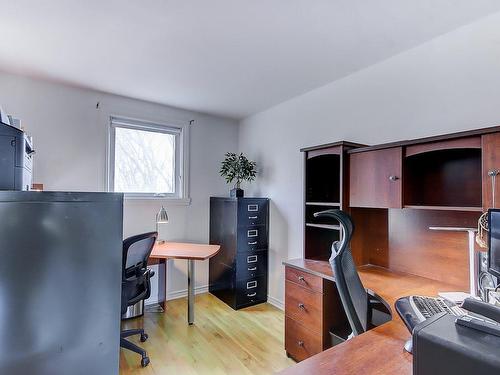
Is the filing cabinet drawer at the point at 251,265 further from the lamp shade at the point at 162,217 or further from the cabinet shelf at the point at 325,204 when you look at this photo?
the cabinet shelf at the point at 325,204

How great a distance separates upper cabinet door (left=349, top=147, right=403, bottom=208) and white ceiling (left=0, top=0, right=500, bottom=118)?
0.83 metres

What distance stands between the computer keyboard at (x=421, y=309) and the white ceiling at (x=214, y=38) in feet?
5.36

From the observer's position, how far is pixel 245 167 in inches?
134

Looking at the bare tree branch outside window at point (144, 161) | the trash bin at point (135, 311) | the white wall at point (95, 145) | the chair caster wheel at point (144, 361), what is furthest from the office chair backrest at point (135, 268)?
the bare tree branch outside window at point (144, 161)

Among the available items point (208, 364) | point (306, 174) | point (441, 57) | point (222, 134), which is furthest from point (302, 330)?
point (222, 134)

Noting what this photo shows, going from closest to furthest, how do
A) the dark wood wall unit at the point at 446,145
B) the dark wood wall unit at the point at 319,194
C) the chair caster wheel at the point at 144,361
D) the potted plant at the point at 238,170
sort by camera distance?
the dark wood wall unit at the point at 446,145
the chair caster wheel at the point at 144,361
the dark wood wall unit at the point at 319,194
the potted plant at the point at 238,170

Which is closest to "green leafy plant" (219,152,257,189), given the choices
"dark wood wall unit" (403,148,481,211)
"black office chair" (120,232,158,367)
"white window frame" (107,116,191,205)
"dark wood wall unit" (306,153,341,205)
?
"white window frame" (107,116,191,205)

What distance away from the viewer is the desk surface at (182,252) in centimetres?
254

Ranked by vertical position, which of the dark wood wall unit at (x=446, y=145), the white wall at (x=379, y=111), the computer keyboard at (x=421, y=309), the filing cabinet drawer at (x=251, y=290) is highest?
the white wall at (x=379, y=111)

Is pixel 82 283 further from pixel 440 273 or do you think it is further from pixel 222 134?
pixel 222 134

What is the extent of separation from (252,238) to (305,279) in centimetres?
126

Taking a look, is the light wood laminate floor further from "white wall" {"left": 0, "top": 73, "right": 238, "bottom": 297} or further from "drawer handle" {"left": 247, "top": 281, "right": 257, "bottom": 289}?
"white wall" {"left": 0, "top": 73, "right": 238, "bottom": 297}

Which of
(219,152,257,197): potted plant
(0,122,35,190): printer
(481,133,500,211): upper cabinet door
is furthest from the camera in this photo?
(219,152,257,197): potted plant

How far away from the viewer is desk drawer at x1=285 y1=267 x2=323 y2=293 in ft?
6.41
